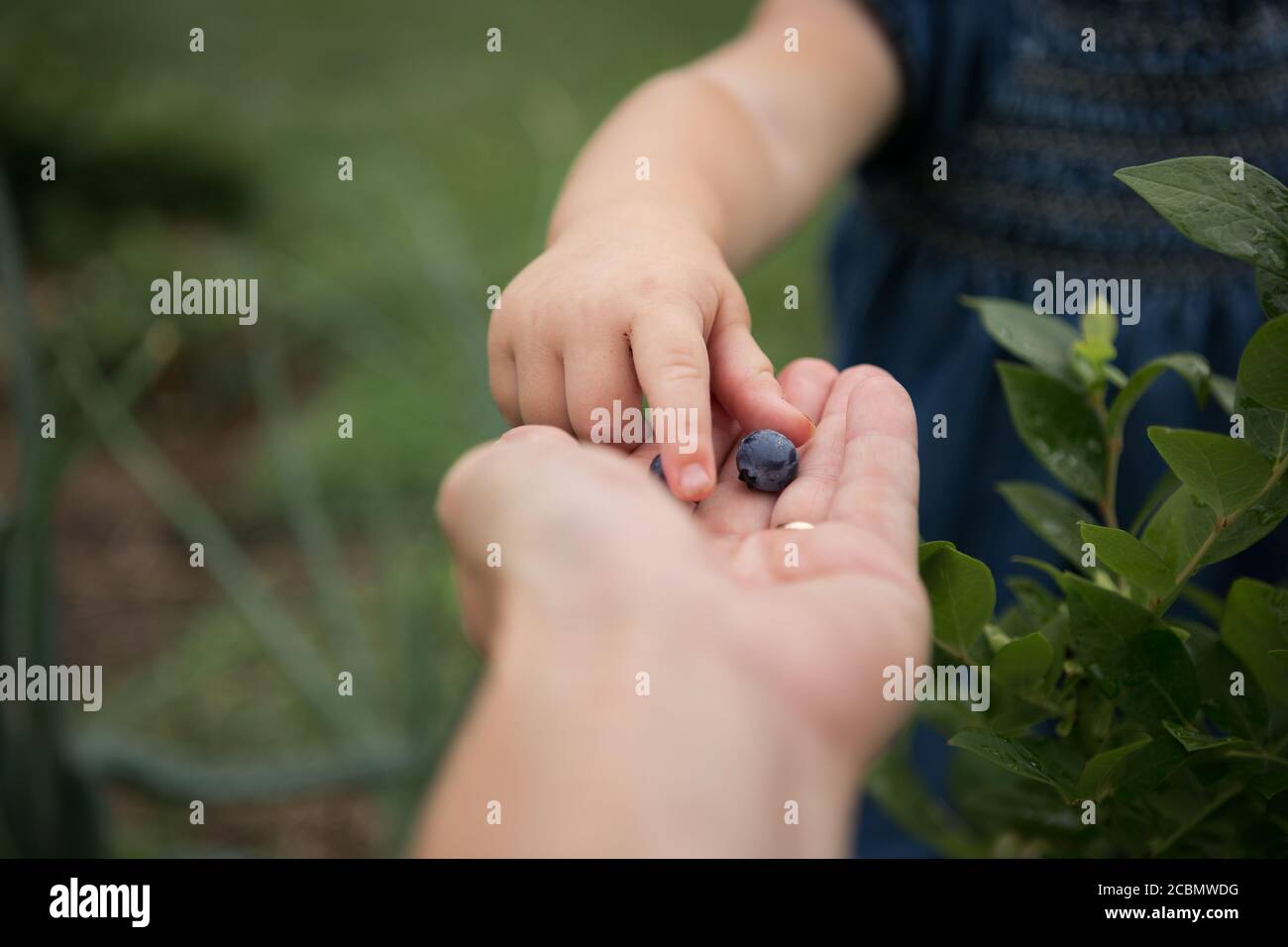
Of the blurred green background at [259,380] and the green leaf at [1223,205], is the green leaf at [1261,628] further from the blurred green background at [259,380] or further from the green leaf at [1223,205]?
the blurred green background at [259,380]

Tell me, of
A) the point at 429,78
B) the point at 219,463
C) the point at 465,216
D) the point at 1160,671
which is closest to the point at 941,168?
the point at 1160,671

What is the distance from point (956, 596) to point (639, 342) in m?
0.19

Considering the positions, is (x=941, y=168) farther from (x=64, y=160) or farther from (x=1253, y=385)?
(x=64, y=160)

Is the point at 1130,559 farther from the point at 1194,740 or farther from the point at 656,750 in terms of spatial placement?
the point at 656,750

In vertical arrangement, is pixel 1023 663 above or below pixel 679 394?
below

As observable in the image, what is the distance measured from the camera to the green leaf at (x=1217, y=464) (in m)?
0.41

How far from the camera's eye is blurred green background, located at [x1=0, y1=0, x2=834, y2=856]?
42.4 inches

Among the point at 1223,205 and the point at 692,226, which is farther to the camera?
the point at 692,226

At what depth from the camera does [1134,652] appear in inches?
16.7

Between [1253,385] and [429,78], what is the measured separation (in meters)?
3.36

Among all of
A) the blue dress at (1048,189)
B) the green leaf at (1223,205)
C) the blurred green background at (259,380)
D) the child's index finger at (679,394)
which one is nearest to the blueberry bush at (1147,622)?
the green leaf at (1223,205)

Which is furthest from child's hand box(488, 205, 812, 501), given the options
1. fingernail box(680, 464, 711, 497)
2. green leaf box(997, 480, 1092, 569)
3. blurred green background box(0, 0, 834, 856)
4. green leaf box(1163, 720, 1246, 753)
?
blurred green background box(0, 0, 834, 856)

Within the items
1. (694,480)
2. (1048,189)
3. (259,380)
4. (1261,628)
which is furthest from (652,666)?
(259,380)

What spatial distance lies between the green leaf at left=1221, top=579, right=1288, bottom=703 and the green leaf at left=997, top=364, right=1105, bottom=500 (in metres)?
0.09
